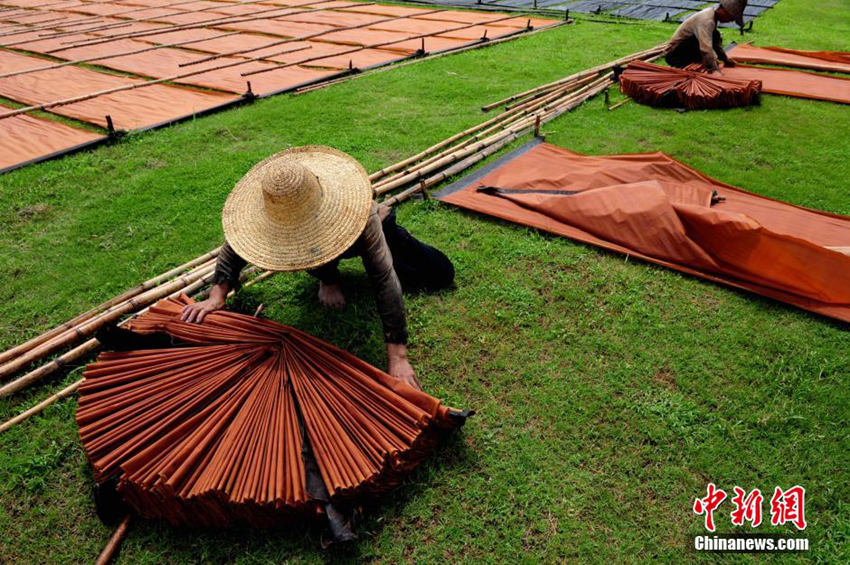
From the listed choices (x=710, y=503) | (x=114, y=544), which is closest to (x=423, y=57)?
(x=710, y=503)

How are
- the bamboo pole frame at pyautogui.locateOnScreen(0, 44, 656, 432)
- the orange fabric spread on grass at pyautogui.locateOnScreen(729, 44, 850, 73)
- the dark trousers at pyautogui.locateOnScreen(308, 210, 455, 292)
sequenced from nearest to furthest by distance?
the bamboo pole frame at pyautogui.locateOnScreen(0, 44, 656, 432) → the dark trousers at pyautogui.locateOnScreen(308, 210, 455, 292) → the orange fabric spread on grass at pyautogui.locateOnScreen(729, 44, 850, 73)

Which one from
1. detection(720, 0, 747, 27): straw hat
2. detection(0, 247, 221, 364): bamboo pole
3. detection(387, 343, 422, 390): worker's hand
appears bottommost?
detection(0, 247, 221, 364): bamboo pole

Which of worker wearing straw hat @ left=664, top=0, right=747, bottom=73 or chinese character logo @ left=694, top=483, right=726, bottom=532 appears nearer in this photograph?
chinese character logo @ left=694, top=483, right=726, bottom=532

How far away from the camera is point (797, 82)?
6988mm

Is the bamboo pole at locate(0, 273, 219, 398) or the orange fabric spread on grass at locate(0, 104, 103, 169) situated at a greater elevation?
the orange fabric spread on grass at locate(0, 104, 103, 169)

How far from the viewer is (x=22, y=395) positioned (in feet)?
→ 9.15

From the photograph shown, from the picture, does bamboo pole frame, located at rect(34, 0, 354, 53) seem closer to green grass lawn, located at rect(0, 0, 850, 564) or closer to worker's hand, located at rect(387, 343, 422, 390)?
green grass lawn, located at rect(0, 0, 850, 564)

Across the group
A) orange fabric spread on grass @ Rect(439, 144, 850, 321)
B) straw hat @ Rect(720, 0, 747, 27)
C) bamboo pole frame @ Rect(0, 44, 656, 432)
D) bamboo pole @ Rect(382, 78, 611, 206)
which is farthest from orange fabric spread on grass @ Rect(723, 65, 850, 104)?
orange fabric spread on grass @ Rect(439, 144, 850, 321)

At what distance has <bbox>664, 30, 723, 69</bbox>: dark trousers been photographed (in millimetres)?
6918

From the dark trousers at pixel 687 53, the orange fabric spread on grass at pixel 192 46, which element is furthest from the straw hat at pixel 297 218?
the dark trousers at pixel 687 53

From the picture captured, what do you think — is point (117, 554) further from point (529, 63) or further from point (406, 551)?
point (529, 63)

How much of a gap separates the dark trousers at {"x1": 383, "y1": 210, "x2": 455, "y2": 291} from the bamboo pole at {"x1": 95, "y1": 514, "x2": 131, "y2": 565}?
1.94 meters

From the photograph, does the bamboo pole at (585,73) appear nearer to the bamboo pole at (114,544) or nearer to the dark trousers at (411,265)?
the dark trousers at (411,265)

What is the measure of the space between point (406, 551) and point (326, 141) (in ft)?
14.9
